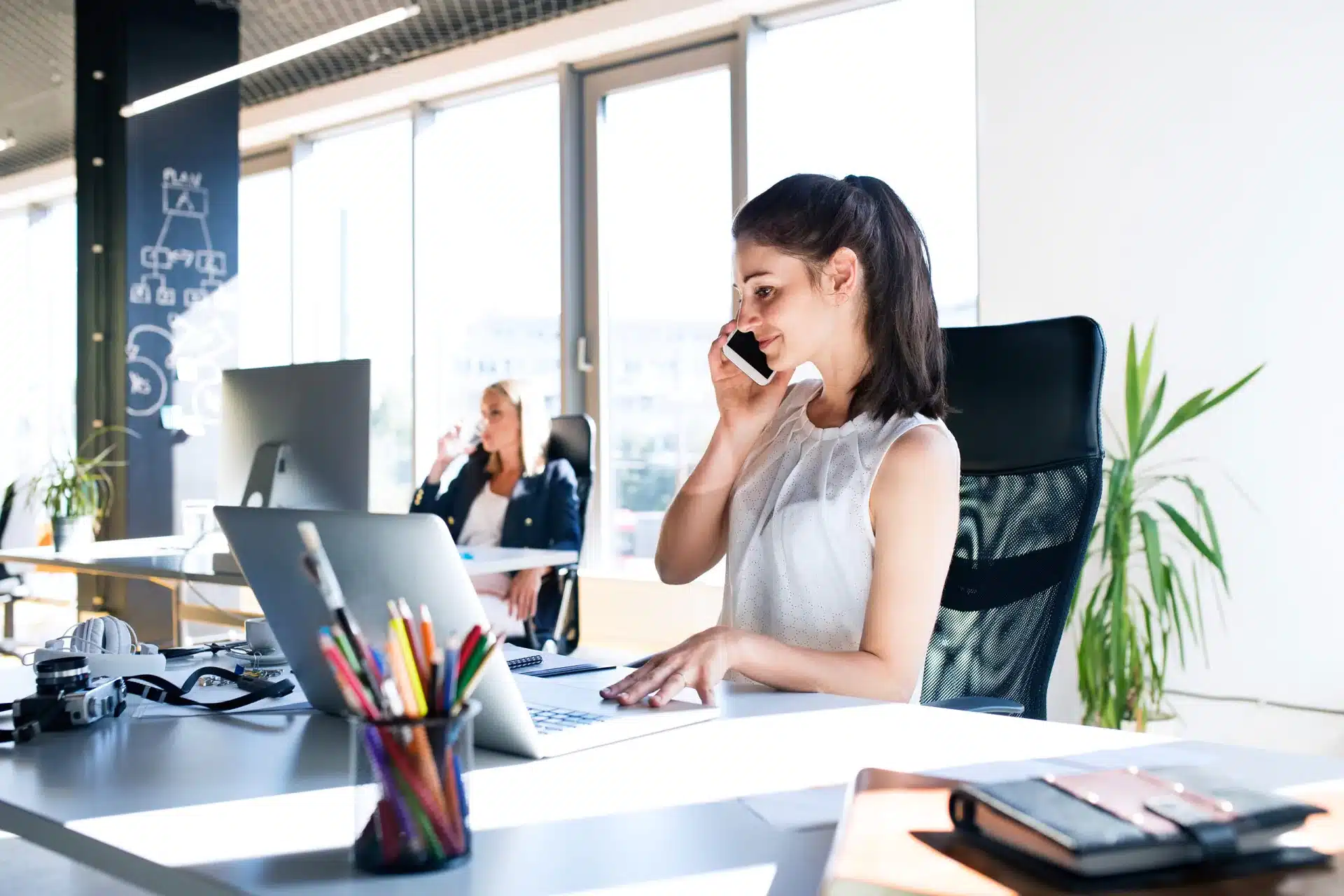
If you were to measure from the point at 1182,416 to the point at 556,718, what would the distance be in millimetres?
2612

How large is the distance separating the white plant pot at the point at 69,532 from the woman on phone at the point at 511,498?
1.03 metres

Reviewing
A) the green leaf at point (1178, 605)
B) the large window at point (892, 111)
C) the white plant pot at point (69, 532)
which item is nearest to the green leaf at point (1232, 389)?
the green leaf at point (1178, 605)

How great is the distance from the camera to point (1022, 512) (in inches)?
71.2

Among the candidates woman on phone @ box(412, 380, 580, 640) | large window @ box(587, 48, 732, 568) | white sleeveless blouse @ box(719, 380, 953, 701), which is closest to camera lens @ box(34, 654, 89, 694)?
white sleeveless blouse @ box(719, 380, 953, 701)

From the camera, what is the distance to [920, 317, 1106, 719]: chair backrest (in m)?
1.74

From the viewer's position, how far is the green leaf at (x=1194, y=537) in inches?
126

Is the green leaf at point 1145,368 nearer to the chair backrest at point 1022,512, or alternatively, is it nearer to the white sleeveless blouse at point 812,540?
the chair backrest at point 1022,512

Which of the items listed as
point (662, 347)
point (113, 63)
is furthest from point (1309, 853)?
point (113, 63)

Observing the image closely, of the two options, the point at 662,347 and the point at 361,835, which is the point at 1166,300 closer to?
the point at 662,347

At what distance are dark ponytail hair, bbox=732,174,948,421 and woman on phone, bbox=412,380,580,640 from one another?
199cm

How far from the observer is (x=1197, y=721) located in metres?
3.50

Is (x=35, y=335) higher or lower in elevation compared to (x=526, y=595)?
higher

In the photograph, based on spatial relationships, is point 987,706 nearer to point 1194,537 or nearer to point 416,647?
point 416,647

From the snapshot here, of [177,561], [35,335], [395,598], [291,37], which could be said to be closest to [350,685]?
[395,598]
